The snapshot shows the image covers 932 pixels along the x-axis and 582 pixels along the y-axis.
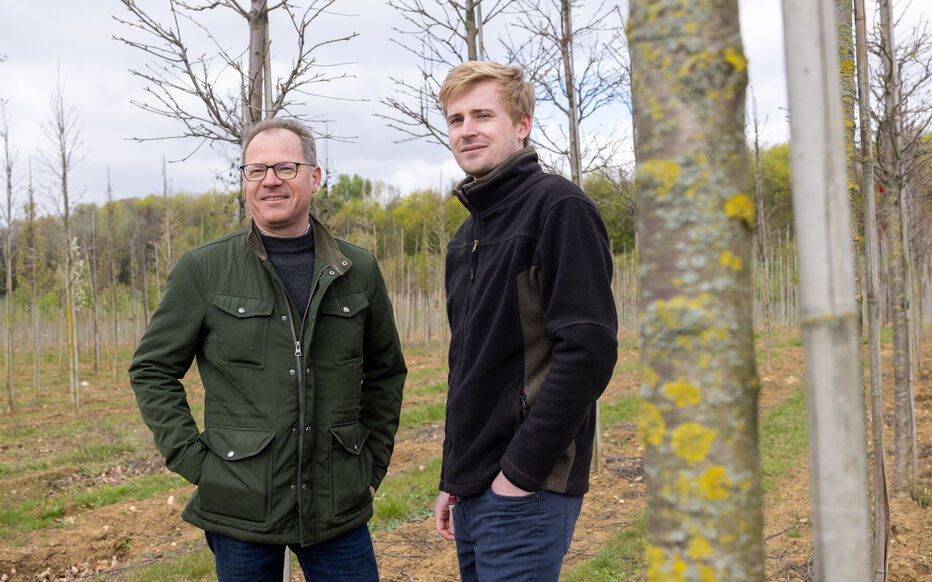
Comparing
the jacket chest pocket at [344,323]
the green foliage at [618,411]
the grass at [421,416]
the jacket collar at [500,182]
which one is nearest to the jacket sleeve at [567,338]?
the jacket collar at [500,182]

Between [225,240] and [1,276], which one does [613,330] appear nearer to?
[225,240]

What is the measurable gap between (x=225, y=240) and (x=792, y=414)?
32.9 ft

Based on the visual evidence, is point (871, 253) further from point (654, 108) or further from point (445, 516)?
point (654, 108)

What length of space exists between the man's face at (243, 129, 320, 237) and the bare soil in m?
3.11

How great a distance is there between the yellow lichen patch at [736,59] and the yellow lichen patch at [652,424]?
49 centimetres

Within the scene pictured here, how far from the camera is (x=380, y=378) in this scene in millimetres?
2846

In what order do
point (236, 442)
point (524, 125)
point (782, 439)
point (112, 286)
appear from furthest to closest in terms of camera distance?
1. point (112, 286)
2. point (782, 439)
3. point (236, 442)
4. point (524, 125)

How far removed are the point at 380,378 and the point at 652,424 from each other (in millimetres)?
1995

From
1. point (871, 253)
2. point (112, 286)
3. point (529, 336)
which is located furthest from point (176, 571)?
point (112, 286)

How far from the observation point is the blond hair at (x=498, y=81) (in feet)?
6.75

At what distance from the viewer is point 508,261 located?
196cm

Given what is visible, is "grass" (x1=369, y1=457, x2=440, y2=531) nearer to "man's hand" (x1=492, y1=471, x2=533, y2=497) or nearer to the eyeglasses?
the eyeglasses

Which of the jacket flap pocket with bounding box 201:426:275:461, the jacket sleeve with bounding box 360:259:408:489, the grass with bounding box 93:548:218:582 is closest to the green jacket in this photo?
the jacket flap pocket with bounding box 201:426:275:461

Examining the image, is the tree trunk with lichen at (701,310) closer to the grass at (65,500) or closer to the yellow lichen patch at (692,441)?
the yellow lichen patch at (692,441)
